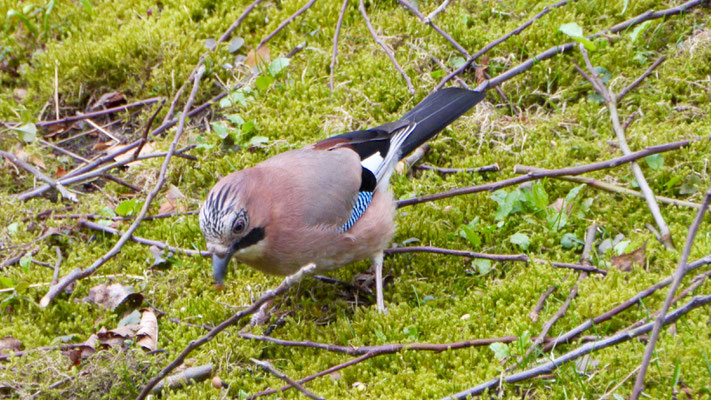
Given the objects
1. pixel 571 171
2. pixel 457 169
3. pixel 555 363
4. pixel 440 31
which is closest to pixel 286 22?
pixel 440 31

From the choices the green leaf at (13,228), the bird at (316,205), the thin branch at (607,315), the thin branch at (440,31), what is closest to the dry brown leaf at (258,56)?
the thin branch at (440,31)

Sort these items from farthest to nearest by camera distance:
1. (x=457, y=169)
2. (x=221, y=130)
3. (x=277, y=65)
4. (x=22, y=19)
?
1. (x=22, y=19)
2. (x=277, y=65)
3. (x=221, y=130)
4. (x=457, y=169)

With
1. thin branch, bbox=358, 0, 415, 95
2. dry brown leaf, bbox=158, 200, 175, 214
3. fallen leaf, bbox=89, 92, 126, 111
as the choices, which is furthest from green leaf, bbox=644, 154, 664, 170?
fallen leaf, bbox=89, 92, 126, 111

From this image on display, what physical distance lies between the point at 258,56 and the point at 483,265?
2.78 metres

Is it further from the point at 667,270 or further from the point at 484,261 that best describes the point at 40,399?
the point at 667,270

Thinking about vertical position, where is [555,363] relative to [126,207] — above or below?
below

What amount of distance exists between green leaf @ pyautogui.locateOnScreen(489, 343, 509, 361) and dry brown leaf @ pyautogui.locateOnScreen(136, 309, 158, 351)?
6.25 feet

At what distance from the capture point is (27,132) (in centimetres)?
593

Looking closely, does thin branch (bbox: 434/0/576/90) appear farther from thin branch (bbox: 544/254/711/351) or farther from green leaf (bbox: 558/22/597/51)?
thin branch (bbox: 544/254/711/351)

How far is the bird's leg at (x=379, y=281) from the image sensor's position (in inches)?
172

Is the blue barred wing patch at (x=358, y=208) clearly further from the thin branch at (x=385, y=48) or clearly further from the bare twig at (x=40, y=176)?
the bare twig at (x=40, y=176)

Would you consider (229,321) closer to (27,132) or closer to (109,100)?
(27,132)

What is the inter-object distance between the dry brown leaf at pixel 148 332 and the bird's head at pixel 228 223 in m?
0.62

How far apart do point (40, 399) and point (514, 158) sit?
128 inches
